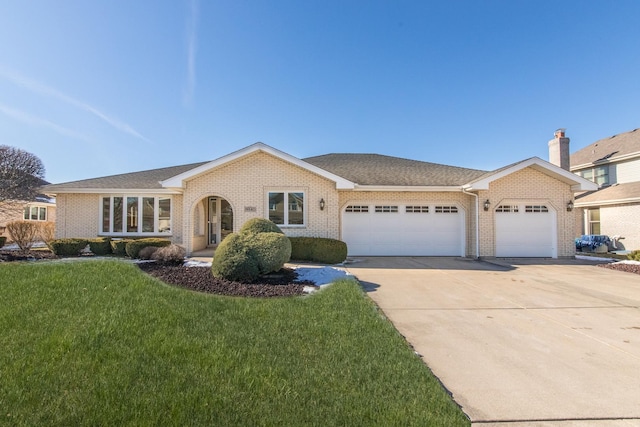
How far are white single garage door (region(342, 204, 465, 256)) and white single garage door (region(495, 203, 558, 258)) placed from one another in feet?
5.66

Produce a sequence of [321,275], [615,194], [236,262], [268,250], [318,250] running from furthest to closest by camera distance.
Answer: [615,194] < [318,250] < [321,275] < [268,250] < [236,262]

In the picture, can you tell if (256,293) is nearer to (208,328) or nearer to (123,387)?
(208,328)

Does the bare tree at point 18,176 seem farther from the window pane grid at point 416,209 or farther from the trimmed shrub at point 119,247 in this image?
the window pane grid at point 416,209

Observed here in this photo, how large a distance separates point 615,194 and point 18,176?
3341 cm

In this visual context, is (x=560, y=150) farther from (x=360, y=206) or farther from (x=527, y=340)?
(x=527, y=340)

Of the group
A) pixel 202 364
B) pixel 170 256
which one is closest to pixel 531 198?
pixel 170 256

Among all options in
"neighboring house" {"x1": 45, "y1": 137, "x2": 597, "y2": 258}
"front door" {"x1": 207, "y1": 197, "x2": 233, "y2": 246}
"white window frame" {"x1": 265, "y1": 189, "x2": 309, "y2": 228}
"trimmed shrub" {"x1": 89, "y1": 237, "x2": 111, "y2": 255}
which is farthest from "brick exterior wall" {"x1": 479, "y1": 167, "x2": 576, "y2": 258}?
"trimmed shrub" {"x1": 89, "y1": 237, "x2": 111, "y2": 255}

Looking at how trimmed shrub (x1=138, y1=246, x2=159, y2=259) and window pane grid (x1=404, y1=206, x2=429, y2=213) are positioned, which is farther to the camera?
window pane grid (x1=404, y1=206, x2=429, y2=213)

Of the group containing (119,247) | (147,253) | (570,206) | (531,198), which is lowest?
(147,253)

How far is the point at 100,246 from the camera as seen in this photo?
13359 millimetres

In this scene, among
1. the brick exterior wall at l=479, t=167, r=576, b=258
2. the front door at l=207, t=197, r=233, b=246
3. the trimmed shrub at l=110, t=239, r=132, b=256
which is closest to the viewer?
the trimmed shrub at l=110, t=239, r=132, b=256

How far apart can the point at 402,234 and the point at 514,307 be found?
8.41 m

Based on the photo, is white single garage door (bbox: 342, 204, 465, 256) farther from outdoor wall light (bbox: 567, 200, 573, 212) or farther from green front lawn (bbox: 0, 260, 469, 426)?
green front lawn (bbox: 0, 260, 469, 426)

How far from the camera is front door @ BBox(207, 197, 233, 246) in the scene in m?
17.3
